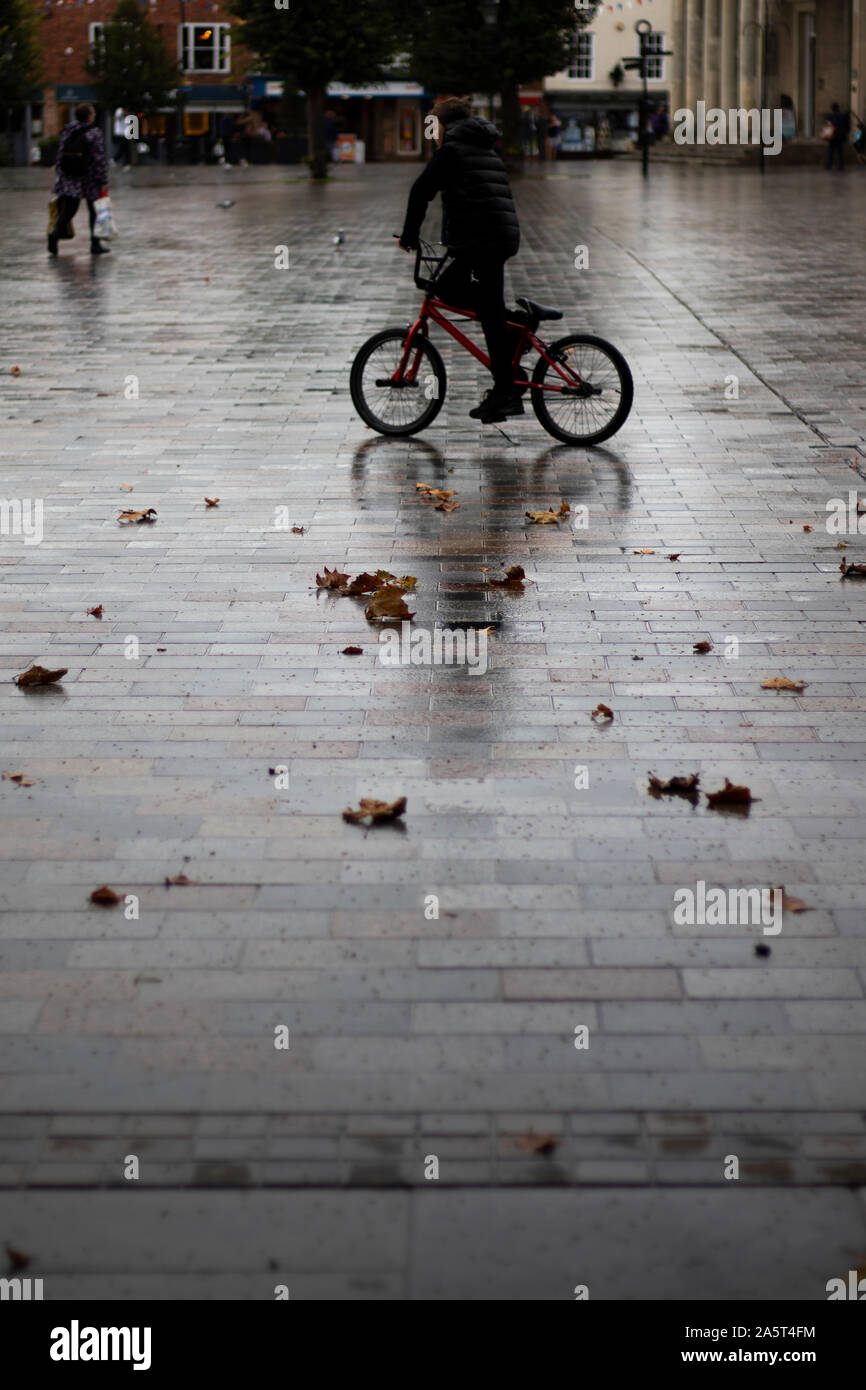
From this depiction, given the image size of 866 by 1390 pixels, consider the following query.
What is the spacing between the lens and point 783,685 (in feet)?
19.0

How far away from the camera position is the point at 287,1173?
312 centimetres

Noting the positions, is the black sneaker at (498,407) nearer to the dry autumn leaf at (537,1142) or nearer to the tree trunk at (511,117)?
the dry autumn leaf at (537,1142)

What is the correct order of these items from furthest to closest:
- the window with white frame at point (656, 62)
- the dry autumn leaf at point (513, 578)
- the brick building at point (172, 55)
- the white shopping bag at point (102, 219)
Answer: the window with white frame at point (656, 62) → the brick building at point (172, 55) → the white shopping bag at point (102, 219) → the dry autumn leaf at point (513, 578)

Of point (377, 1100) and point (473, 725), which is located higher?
point (473, 725)

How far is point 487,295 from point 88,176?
13.7m

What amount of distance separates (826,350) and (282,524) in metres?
6.66

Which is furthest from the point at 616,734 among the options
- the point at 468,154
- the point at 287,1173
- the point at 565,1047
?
the point at 468,154

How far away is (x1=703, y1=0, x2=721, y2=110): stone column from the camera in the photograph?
5947cm

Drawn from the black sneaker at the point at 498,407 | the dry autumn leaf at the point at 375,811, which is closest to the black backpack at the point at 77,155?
the black sneaker at the point at 498,407

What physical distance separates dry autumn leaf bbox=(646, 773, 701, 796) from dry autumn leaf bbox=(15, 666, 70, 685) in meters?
2.10

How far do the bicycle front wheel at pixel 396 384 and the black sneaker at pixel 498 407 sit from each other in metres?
0.35

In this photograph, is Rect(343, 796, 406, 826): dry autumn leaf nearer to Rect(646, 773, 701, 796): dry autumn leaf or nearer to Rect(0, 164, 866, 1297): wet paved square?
Rect(0, 164, 866, 1297): wet paved square

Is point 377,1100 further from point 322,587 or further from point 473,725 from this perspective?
point 322,587

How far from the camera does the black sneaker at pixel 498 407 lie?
32.3 ft
